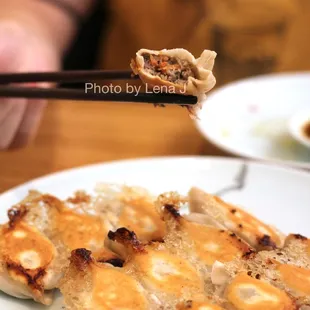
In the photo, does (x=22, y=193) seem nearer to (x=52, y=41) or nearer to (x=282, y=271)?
(x=282, y=271)

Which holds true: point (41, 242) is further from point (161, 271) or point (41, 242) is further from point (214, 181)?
point (214, 181)

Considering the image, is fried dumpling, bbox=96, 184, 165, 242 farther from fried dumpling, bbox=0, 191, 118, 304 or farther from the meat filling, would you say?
the meat filling

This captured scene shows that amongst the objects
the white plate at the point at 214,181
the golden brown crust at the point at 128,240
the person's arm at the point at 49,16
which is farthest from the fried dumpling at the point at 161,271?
the person's arm at the point at 49,16

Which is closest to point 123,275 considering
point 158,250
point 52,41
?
point 158,250

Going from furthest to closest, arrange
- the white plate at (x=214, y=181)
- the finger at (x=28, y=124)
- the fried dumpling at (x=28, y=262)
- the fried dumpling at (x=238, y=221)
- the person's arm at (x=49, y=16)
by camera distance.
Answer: the person's arm at (x=49, y=16), the finger at (x=28, y=124), the white plate at (x=214, y=181), the fried dumpling at (x=238, y=221), the fried dumpling at (x=28, y=262)

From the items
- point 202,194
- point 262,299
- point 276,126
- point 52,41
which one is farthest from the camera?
point 52,41

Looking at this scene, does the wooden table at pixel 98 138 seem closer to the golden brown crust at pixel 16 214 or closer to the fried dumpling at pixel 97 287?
the golden brown crust at pixel 16 214
